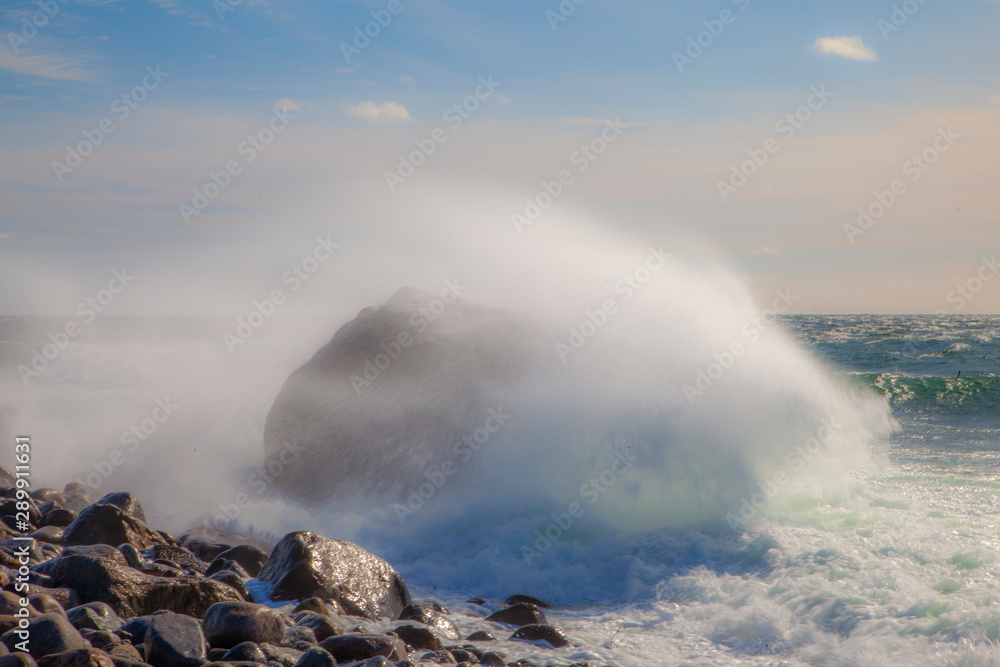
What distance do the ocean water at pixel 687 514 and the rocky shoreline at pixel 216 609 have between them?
0.48 metres

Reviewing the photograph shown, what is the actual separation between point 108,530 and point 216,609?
9.27 feet

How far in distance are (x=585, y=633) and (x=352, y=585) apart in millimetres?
1865

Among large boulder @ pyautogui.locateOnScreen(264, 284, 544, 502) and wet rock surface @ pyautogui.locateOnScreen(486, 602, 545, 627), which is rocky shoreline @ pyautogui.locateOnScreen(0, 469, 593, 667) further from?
large boulder @ pyautogui.locateOnScreen(264, 284, 544, 502)

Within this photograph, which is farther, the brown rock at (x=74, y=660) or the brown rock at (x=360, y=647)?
the brown rock at (x=360, y=647)

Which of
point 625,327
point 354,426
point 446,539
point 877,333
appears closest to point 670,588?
point 446,539

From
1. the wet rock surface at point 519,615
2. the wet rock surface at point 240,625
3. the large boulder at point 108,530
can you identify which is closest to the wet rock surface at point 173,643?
the wet rock surface at point 240,625

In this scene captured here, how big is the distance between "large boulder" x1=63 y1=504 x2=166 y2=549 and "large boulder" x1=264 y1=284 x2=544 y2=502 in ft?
8.28

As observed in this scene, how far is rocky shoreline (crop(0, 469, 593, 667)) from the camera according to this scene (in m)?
3.90

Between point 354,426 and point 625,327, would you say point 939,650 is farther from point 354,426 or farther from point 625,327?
point 354,426

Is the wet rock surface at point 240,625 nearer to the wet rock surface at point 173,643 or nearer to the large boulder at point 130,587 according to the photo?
the wet rock surface at point 173,643

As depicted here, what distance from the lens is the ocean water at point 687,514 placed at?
559 centimetres

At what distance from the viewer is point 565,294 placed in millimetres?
10867

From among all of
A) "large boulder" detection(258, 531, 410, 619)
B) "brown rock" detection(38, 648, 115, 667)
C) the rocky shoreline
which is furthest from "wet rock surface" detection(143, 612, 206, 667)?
"large boulder" detection(258, 531, 410, 619)

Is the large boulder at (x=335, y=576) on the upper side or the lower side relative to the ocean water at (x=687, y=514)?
lower
